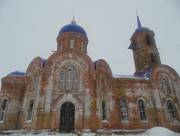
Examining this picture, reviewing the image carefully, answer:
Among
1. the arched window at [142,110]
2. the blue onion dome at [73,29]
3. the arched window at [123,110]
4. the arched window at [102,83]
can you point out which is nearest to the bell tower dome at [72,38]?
the blue onion dome at [73,29]

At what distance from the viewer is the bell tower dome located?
859 inches

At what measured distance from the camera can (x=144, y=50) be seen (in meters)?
23.9

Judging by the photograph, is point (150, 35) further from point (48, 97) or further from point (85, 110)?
point (48, 97)

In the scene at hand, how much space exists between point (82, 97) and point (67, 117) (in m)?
2.20

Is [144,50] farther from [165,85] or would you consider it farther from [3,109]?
[3,109]

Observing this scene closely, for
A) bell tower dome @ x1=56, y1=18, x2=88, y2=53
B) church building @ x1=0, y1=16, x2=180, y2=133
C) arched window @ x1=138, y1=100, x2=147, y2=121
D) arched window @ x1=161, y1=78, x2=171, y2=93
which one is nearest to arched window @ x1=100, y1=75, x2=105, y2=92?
church building @ x1=0, y1=16, x2=180, y2=133

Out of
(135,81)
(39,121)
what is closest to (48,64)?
(39,121)

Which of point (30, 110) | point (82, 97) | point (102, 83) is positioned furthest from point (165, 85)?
point (30, 110)

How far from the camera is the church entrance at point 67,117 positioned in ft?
51.3

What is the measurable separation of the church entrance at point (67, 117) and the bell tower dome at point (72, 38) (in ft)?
25.4

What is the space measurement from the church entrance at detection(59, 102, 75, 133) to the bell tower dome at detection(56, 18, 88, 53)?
25.4 ft

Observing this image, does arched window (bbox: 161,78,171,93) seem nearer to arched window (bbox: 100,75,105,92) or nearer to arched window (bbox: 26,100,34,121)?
arched window (bbox: 100,75,105,92)

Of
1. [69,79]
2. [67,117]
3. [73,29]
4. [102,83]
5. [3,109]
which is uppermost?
[73,29]

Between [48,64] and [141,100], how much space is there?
401 inches
